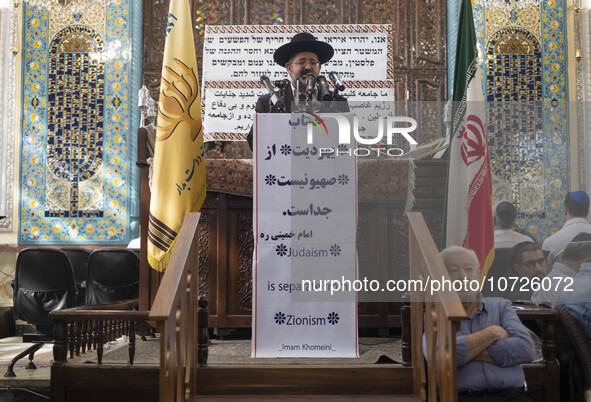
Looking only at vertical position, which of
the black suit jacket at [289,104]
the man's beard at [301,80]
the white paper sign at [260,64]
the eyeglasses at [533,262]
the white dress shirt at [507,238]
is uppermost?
the white paper sign at [260,64]

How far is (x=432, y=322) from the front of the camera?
2.87 meters

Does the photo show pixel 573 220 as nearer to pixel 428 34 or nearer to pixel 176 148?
pixel 176 148

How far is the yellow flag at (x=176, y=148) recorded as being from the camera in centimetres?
397

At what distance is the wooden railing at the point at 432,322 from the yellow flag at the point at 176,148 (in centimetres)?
148

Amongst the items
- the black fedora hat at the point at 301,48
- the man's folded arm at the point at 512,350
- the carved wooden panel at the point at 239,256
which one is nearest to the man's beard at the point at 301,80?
Result: the black fedora hat at the point at 301,48

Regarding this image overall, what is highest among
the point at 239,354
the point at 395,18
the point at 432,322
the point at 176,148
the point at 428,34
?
the point at 395,18

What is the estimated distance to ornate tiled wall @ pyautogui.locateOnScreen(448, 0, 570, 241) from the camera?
24.7ft

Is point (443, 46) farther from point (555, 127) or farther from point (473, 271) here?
point (473, 271)

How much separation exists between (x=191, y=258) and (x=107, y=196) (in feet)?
15.6

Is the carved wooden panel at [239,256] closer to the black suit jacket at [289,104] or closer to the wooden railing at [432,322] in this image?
the black suit jacket at [289,104]

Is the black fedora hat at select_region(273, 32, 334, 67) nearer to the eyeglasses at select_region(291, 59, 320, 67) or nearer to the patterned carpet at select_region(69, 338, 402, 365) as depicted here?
the eyeglasses at select_region(291, 59, 320, 67)

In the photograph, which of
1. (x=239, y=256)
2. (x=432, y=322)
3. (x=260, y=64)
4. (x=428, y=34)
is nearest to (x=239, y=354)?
(x=239, y=256)

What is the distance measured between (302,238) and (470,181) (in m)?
1.37

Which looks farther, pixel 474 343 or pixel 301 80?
pixel 301 80
